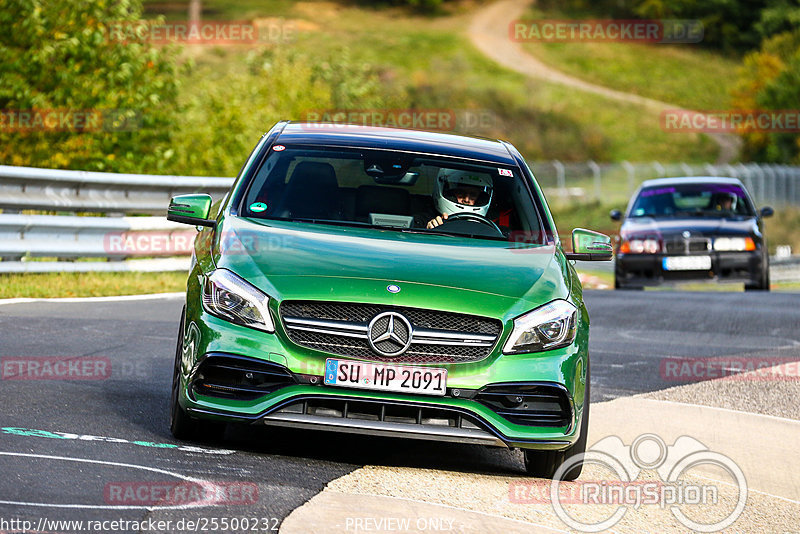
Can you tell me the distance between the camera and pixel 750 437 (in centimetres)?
829

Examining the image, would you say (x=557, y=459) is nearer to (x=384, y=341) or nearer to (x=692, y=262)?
(x=384, y=341)

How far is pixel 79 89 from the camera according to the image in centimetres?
2712

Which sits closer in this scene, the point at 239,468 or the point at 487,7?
the point at 239,468

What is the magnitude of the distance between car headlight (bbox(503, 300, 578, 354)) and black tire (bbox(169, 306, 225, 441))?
4.94 ft

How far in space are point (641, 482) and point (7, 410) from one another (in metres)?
3.25

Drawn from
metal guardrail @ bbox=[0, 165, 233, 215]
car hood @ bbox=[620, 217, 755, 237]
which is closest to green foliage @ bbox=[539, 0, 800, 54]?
car hood @ bbox=[620, 217, 755, 237]

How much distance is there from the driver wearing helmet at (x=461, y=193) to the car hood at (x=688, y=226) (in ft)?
38.9

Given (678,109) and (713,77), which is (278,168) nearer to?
(678,109)

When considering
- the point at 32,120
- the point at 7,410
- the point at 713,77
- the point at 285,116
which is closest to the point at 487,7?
the point at 713,77

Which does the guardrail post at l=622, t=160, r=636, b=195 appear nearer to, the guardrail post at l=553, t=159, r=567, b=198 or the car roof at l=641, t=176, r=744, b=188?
the guardrail post at l=553, t=159, r=567, b=198

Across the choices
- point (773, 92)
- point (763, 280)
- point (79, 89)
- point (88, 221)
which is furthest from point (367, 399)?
point (773, 92)

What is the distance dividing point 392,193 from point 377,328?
1.59m

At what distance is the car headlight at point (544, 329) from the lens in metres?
6.53

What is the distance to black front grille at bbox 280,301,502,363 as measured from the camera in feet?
20.9
